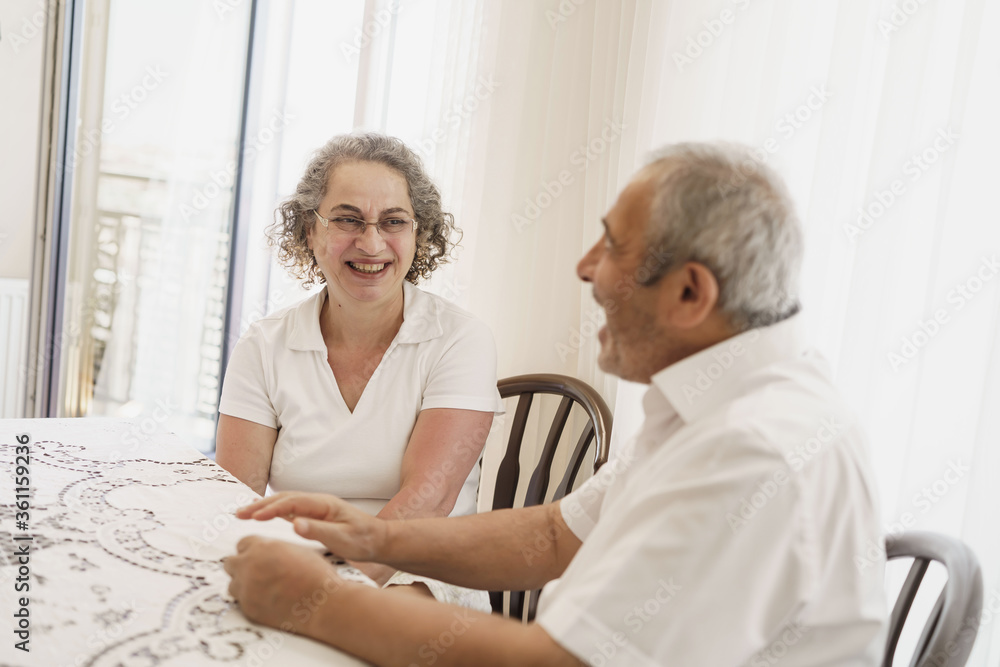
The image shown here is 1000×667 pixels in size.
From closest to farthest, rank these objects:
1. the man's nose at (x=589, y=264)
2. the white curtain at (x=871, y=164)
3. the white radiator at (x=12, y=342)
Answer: the man's nose at (x=589, y=264) → the white curtain at (x=871, y=164) → the white radiator at (x=12, y=342)

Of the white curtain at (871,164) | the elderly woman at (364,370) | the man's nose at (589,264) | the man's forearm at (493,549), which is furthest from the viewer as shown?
the elderly woman at (364,370)

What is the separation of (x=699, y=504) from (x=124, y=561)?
0.69m

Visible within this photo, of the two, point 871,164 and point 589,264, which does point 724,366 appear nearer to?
point 589,264

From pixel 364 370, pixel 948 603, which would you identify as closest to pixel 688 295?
pixel 948 603

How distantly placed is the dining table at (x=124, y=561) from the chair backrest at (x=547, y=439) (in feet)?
2.50

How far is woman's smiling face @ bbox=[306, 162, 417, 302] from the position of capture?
1766 mm

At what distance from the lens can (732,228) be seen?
33.4 inches

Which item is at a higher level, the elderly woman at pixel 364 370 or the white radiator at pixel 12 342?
the elderly woman at pixel 364 370

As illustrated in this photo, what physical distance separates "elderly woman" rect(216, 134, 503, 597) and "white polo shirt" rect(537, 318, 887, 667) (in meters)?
0.85

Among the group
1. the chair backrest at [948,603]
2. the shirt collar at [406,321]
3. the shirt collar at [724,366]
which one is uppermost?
the shirt collar at [724,366]

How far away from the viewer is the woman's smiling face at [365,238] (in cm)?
177

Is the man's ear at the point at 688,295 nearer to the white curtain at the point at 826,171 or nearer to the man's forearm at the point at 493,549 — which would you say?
the man's forearm at the point at 493,549

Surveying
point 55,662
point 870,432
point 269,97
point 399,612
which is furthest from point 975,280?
point 269,97

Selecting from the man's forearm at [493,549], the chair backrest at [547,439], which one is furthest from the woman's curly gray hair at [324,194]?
the man's forearm at [493,549]
